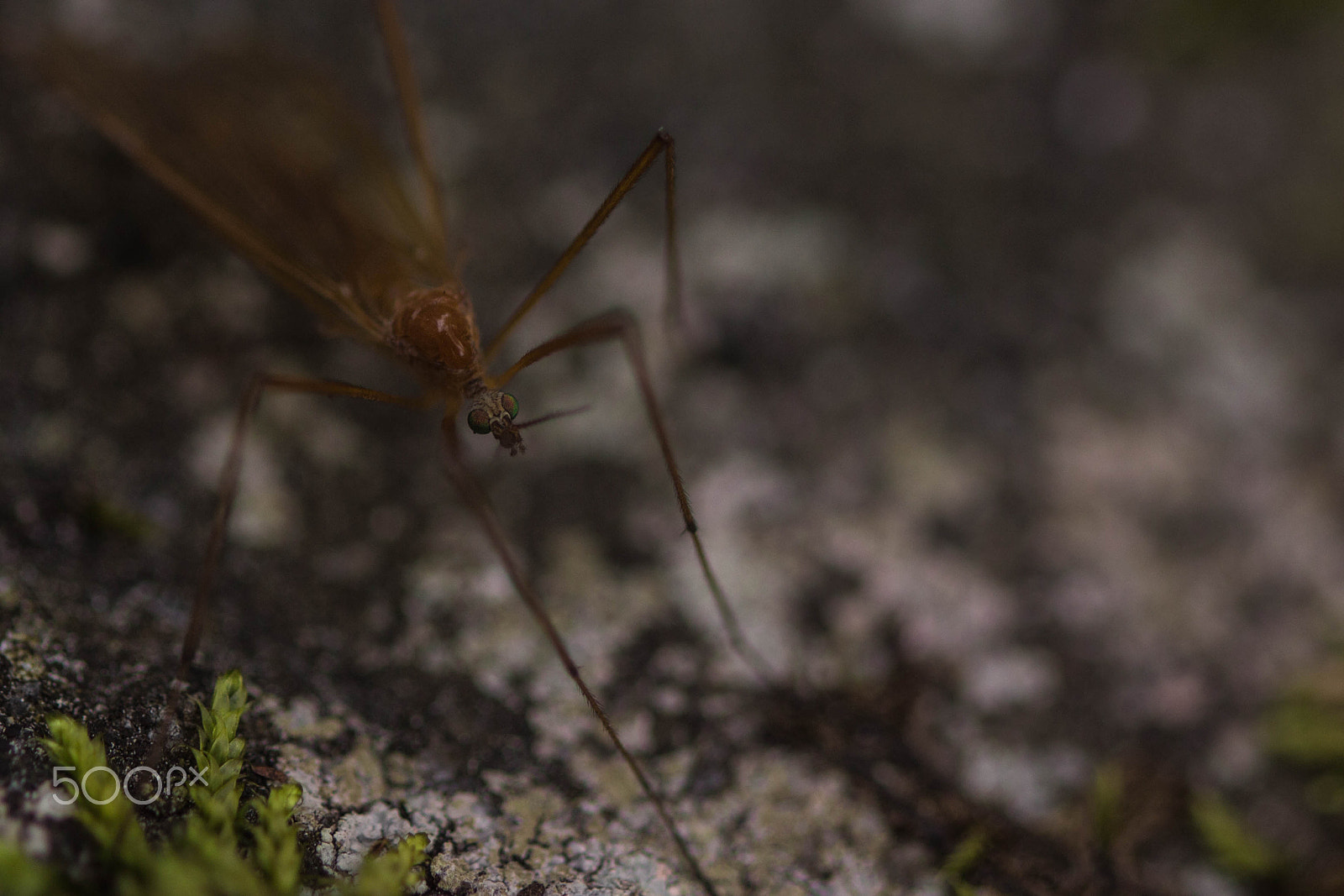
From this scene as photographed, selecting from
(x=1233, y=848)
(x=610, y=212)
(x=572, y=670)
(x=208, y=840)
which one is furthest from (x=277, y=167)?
(x=1233, y=848)

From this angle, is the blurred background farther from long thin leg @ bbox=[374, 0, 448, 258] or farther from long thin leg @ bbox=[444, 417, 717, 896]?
long thin leg @ bbox=[374, 0, 448, 258]

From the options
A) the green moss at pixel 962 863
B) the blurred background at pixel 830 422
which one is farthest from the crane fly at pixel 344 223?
the green moss at pixel 962 863

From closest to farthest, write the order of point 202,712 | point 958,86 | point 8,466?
Result: point 202,712 → point 8,466 → point 958,86

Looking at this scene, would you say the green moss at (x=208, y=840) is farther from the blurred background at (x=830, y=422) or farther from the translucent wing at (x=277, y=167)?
the translucent wing at (x=277, y=167)

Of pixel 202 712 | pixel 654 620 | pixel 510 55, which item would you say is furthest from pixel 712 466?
pixel 510 55

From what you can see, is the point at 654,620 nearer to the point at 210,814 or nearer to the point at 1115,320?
the point at 210,814

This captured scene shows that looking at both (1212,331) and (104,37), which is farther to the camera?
(1212,331)
